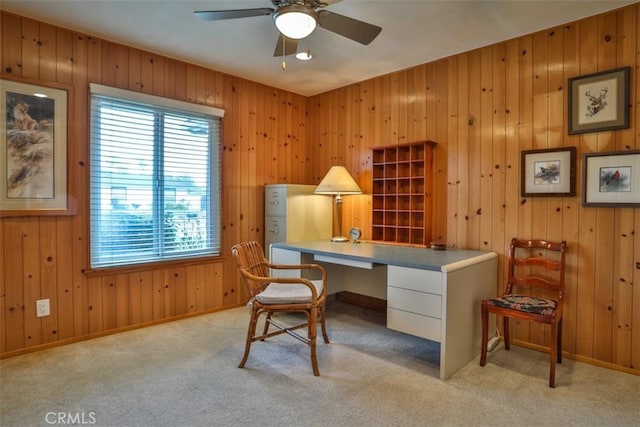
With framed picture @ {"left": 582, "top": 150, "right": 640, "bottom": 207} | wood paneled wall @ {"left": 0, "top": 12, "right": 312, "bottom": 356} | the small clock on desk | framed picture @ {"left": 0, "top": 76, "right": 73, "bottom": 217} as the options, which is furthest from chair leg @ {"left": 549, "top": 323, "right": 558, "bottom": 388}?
framed picture @ {"left": 0, "top": 76, "right": 73, "bottom": 217}

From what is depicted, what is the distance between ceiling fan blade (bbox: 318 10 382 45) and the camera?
6.57 ft

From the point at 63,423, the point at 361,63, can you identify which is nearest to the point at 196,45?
the point at 361,63

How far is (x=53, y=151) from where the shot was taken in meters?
2.74

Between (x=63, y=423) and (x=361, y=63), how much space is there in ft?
11.2

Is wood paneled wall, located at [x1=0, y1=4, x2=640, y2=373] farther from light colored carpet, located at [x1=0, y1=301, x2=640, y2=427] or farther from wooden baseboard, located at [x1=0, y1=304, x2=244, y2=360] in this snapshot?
light colored carpet, located at [x1=0, y1=301, x2=640, y2=427]

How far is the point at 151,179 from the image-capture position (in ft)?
10.7

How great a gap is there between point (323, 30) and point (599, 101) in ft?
6.60

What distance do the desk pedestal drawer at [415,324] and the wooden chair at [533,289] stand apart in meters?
0.40

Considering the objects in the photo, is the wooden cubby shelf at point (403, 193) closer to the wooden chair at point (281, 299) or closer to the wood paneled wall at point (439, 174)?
the wood paneled wall at point (439, 174)

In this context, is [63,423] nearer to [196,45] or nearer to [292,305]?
[292,305]

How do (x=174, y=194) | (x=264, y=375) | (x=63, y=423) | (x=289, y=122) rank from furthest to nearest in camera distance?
(x=289, y=122)
(x=174, y=194)
(x=264, y=375)
(x=63, y=423)

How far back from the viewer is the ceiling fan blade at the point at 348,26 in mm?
2004

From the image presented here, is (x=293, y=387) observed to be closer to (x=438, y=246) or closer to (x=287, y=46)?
(x=438, y=246)

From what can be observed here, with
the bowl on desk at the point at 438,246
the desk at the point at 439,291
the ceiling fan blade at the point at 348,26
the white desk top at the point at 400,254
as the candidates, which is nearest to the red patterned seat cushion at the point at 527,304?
the desk at the point at 439,291
